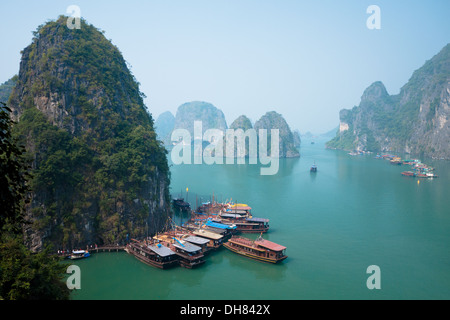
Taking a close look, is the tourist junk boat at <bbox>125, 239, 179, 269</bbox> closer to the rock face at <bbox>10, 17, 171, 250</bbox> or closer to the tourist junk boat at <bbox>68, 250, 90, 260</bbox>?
the rock face at <bbox>10, 17, 171, 250</bbox>

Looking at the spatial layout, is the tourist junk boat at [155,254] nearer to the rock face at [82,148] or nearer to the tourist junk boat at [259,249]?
the rock face at [82,148]

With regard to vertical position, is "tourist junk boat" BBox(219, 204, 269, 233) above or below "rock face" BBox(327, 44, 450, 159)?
below

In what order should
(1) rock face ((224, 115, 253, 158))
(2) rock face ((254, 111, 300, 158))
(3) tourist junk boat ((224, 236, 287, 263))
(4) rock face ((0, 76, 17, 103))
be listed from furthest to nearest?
(2) rock face ((254, 111, 300, 158))
(1) rock face ((224, 115, 253, 158))
(4) rock face ((0, 76, 17, 103))
(3) tourist junk boat ((224, 236, 287, 263))

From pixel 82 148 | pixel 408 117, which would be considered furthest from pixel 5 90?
pixel 408 117

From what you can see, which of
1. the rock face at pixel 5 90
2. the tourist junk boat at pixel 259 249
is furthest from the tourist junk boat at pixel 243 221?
the rock face at pixel 5 90

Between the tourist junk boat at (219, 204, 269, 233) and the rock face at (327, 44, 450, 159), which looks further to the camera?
the rock face at (327, 44, 450, 159)

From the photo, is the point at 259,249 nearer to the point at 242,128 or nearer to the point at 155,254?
the point at 155,254

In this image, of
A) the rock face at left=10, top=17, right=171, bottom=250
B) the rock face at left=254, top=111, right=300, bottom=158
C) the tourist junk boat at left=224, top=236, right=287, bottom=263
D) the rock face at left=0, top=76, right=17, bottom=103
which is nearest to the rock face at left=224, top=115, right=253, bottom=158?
the rock face at left=254, top=111, right=300, bottom=158
